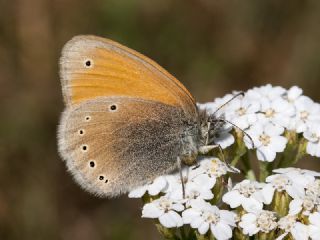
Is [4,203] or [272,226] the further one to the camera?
[4,203]

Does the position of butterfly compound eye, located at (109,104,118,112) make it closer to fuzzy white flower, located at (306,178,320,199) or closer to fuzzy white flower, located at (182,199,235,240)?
fuzzy white flower, located at (182,199,235,240)

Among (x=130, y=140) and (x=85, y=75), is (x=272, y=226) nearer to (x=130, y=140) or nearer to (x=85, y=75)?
(x=130, y=140)

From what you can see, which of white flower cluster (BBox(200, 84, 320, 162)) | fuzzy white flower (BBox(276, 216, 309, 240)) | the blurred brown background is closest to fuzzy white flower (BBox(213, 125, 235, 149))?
white flower cluster (BBox(200, 84, 320, 162))

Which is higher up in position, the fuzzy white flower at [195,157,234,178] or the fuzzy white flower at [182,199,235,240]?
the fuzzy white flower at [195,157,234,178]

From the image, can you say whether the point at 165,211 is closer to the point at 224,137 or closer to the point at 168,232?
the point at 168,232

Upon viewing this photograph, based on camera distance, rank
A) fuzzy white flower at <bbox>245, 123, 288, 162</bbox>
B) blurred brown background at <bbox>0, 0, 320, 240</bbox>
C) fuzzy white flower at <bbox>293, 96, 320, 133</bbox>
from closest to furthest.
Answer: fuzzy white flower at <bbox>245, 123, 288, 162</bbox>
fuzzy white flower at <bbox>293, 96, 320, 133</bbox>
blurred brown background at <bbox>0, 0, 320, 240</bbox>

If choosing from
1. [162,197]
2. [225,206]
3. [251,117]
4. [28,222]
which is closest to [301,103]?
[251,117]

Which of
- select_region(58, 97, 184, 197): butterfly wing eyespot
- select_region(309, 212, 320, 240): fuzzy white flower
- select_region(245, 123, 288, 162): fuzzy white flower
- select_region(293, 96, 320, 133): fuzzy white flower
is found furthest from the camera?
select_region(293, 96, 320, 133): fuzzy white flower

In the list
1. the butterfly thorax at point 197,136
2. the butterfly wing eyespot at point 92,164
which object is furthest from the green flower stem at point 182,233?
the butterfly wing eyespot at point 92,164
